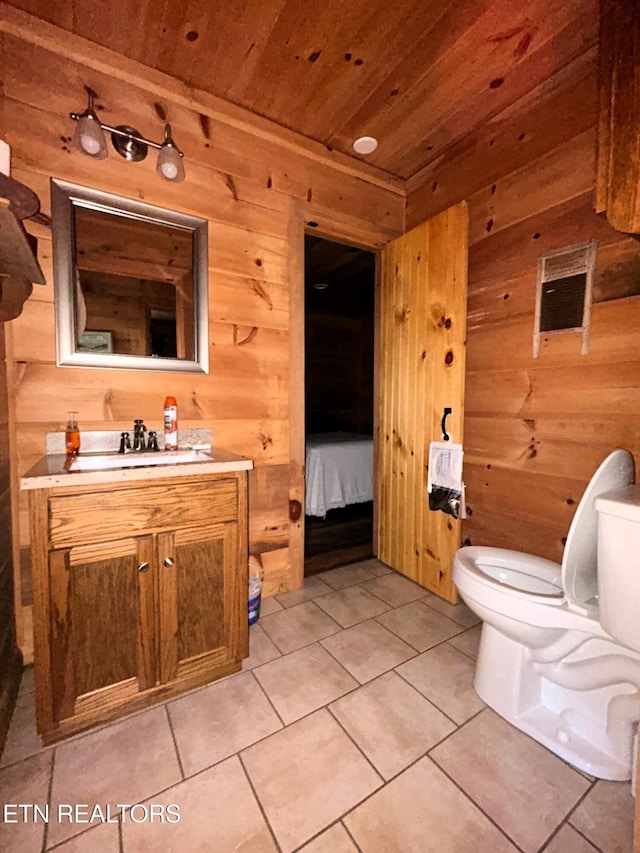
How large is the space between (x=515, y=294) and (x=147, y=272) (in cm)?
179

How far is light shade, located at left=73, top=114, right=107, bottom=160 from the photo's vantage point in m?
1.40

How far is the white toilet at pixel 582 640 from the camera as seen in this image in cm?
A: 96

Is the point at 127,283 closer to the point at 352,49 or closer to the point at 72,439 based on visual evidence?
the point at 72,439

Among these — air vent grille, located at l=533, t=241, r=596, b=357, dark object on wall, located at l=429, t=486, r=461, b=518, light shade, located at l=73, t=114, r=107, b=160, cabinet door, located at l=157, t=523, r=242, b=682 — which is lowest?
cabinet door, located at l=157, t=523, r=242, b=682

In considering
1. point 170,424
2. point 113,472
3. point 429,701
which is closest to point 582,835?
point 429,701

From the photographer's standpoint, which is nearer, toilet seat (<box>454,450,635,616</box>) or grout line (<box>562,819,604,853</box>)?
grout line (<box>562,819,604,853</box>)

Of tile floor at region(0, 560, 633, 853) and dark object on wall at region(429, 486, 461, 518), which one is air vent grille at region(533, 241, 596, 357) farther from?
tile floor at region(0, 560, 633, 853)

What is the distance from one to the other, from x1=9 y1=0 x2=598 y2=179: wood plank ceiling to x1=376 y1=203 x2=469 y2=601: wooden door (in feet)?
1.76

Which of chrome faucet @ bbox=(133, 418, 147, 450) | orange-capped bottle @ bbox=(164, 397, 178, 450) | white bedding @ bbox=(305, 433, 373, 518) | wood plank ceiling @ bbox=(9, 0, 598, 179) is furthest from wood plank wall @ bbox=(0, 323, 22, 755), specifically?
white bedding @ bbox=(305, 433, 373, 518)

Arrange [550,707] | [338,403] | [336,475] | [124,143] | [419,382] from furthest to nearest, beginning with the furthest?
[338,403]
[336,475]
[419,382]
[124,143]
[550,707]

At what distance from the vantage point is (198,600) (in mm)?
1351

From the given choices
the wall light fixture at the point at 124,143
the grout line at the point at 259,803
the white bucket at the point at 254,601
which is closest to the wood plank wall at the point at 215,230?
the wall light fixture at the point at 124,143

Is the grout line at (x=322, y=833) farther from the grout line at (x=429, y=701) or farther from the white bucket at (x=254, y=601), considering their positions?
the white bucket at (x=254, y=601)

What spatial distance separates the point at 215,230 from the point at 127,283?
1.67 ft
